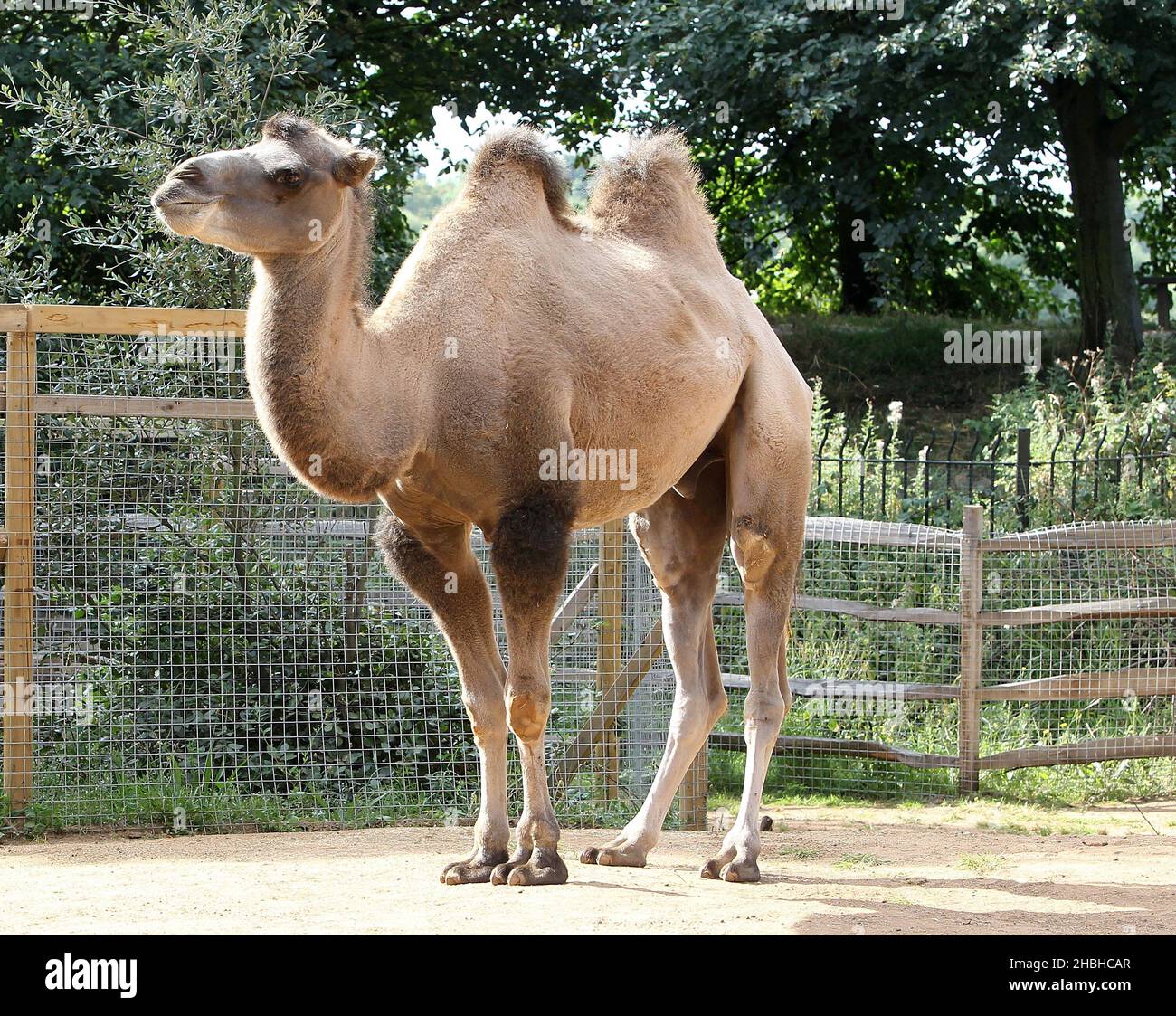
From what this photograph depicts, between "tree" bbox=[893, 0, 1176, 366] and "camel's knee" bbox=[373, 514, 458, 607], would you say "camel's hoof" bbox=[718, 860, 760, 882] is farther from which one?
"tree" bbox=[893, 0, 1176, 366]

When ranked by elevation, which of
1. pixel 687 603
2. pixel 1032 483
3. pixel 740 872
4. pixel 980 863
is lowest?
pixel 980 863

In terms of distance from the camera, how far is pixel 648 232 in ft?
21.8

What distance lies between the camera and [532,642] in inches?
213

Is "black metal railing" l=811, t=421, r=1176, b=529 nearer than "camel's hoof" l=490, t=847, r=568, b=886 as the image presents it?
No

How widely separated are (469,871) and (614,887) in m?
0.59

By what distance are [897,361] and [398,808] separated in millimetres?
10908

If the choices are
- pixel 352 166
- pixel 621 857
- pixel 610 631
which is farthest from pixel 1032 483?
pixel 352 166

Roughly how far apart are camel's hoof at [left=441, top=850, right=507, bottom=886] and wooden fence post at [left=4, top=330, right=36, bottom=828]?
2722mm

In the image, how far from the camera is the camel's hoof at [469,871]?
563 cm

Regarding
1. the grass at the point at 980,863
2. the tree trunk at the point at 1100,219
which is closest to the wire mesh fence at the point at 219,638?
the grass at the point at 980,863

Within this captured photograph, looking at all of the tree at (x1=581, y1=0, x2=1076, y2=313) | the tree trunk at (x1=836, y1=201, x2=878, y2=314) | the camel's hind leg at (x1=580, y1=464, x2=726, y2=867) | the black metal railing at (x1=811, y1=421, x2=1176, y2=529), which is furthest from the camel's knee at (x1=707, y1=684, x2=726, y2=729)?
the tree trunk at (x1=836, y1=201, x2=878, y2=314)

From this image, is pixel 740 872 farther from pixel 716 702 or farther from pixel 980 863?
pixel 980 863

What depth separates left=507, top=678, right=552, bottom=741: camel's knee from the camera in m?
5.41

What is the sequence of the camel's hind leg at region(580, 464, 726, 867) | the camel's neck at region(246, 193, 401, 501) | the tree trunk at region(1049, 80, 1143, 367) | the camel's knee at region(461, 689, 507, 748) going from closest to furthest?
the camel's neck at region(246, 193, 401, 501) < the camel's knee at region(461, 689, 507, 748) < the camel's hind leg at region(580, 464, 726, 867) < the tree trunk at region(1049, 80, 1143, 367)
